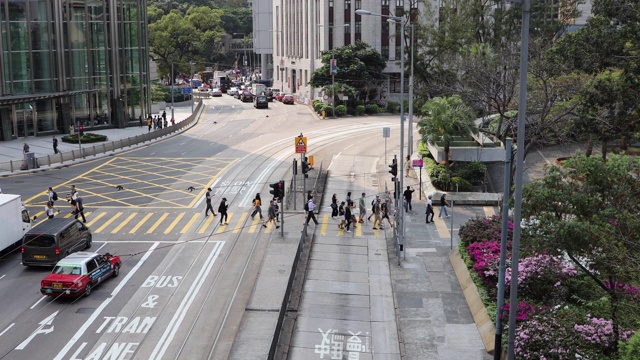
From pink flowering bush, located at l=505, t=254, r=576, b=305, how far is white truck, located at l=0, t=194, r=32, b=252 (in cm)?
1937

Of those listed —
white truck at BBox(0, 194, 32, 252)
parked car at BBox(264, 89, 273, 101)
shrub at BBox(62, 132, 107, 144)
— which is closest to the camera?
white truck at BBox(0, 194, 32, 252)

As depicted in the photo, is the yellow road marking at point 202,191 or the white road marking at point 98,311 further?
the yellow road marking at point 202,191

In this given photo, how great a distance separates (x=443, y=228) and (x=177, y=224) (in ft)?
40.9

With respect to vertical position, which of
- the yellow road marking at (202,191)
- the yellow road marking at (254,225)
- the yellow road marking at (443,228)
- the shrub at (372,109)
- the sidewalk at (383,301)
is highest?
the shrub at (372,109)

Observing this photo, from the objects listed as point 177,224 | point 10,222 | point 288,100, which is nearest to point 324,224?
point 177,224

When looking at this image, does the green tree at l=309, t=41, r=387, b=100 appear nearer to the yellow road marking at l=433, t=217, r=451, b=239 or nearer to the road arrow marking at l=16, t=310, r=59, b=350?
the yellow road marking at l=433, t=217, r=451, b=239

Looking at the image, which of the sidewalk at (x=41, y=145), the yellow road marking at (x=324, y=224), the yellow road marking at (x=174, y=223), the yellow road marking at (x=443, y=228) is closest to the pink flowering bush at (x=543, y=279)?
the yellow road marking at (x=443, y=228)

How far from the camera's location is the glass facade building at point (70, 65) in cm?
6131

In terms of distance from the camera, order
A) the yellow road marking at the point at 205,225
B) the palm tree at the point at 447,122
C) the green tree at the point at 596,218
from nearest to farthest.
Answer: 1. the green tree at the point at 596,218
2. the yellow road marking at the point at 205,225
3. the palm tree at the point at 447,122

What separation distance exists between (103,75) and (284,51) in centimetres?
6094

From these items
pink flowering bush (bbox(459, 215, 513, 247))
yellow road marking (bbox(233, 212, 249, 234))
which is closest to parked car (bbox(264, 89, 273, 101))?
yellow road marking (bbox(233, 212, 249, 234))

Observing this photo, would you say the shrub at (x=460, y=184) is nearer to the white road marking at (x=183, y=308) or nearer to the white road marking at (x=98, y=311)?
the white road marking at (x=183, y=308)

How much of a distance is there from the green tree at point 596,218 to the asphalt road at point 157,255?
368 inches

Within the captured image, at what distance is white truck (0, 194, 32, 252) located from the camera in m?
29.5
